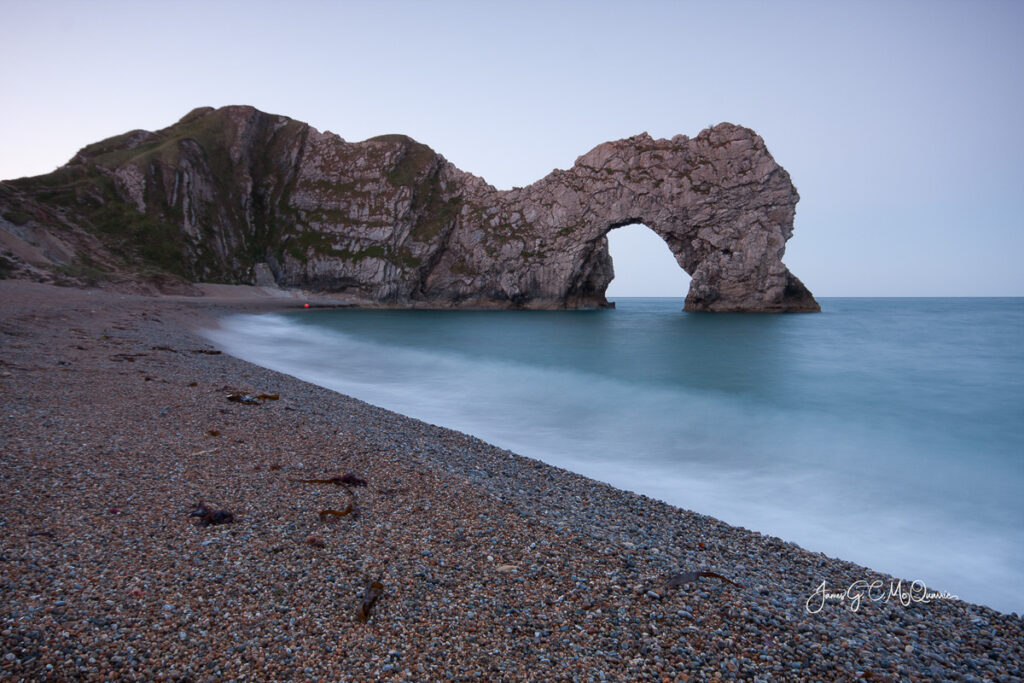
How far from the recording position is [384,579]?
358cm

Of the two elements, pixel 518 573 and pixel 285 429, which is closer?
pixel 518 573

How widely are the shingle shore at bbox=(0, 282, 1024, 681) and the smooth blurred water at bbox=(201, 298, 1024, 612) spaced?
81.0 inches

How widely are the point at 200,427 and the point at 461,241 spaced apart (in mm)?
57594

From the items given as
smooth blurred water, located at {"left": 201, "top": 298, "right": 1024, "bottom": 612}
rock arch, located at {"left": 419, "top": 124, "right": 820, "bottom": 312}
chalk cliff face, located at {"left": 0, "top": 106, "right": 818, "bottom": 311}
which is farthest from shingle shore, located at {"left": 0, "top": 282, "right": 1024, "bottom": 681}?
rock arch, located at {"left": 419, "top": 124, "right": 820, "bottom": 312}

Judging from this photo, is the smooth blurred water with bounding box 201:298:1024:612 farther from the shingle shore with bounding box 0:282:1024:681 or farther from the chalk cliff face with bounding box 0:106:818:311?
the chalk cliff face with bounding box 0:106:818:311

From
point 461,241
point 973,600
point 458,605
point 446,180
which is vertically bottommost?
point 973,600

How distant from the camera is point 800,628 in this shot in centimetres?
348

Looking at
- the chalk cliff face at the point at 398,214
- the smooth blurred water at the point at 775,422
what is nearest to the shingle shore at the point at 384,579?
the smooth blurred water at the point at 775,422

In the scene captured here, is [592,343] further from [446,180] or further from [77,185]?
[77,185]

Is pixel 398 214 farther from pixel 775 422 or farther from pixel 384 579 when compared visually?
pixel 384 579

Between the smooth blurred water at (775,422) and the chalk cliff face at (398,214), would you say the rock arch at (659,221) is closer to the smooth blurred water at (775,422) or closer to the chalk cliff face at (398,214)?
the chalk cliff face at (398,214)

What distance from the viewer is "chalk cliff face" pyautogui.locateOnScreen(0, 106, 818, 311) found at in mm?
49281

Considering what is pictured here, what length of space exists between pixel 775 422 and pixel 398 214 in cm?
5684

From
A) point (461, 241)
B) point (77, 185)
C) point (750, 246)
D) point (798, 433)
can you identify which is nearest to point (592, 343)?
point (798, 433)
